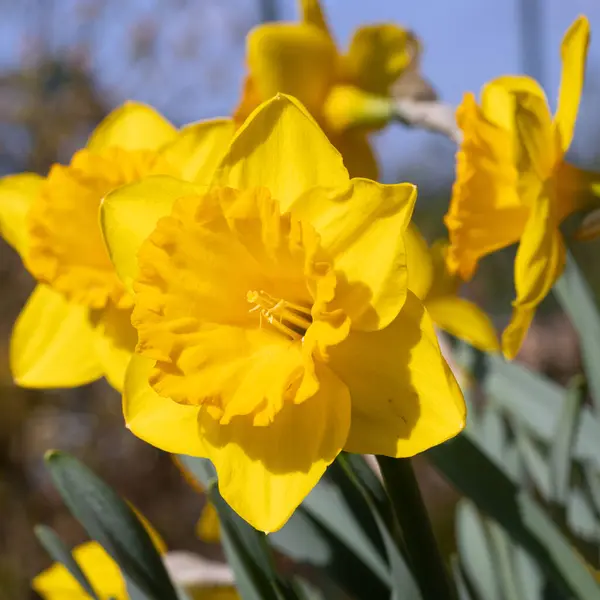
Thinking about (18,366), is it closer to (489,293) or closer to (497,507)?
(497,507)

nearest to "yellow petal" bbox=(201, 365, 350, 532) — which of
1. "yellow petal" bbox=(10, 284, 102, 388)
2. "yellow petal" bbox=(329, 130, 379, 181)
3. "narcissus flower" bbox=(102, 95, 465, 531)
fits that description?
"narcissus flower" bbox=(102, 95, 465, 531)

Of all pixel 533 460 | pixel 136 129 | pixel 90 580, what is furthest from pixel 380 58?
pixel 90 580

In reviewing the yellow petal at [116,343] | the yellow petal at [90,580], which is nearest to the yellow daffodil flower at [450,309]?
the yellow petal at [116,343]

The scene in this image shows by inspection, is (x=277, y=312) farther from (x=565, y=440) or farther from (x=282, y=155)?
(x=565, y=440)

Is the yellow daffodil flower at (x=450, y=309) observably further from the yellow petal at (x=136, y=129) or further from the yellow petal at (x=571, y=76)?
the yellow petal at (x=136, y=129)

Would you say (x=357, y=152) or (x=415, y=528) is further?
(x=357, y=152)

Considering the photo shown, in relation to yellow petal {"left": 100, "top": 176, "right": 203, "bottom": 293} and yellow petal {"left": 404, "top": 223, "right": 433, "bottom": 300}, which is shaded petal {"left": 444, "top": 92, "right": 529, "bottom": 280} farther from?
yellow petal {"left": 100, "top": 176, "right": 203, "bottom": 293}

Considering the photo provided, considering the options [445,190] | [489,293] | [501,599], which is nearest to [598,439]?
[501,599]
